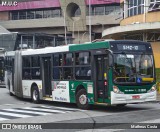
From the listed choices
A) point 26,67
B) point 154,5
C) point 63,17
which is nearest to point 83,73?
point 26,67

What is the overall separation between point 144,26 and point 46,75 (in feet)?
57.8

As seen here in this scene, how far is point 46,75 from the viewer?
66.8 ft

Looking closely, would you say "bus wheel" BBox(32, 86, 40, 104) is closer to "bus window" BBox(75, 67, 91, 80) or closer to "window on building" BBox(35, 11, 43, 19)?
"bus window" BBox(75, 67, 91, 80)

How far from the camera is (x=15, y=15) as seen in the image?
330ft

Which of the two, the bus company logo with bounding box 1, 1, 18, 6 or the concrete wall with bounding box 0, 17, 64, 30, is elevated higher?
the bus company logo with bounding box 1, 1, 18, 6

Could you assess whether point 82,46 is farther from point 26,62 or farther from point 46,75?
point 26,62

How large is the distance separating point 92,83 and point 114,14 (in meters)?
71.8

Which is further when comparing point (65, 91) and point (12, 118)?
point (65, 91)

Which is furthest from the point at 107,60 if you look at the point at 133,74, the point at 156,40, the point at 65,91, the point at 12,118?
the point at 156,40

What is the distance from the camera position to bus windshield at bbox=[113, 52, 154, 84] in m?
16.1

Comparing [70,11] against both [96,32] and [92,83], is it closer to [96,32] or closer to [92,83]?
[96,32]

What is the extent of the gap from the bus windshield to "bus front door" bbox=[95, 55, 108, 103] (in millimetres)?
496

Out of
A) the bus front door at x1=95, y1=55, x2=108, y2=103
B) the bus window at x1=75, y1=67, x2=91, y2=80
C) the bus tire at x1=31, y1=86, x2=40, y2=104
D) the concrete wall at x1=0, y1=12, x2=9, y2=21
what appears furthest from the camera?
the concrete wall at x1=0, y1=12, x2=9, y2=21

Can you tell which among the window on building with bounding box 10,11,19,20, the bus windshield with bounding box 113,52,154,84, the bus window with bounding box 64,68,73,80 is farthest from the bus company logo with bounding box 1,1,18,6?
the bus windshield with bounding box 113,52,154,84
